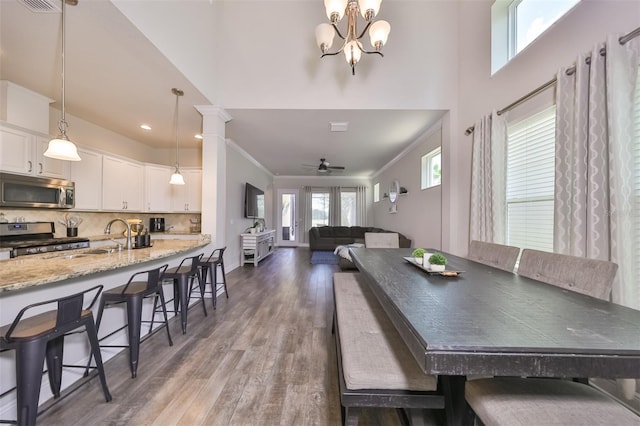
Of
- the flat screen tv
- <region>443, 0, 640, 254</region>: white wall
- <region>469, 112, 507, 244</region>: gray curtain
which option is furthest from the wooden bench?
the flat screen tv

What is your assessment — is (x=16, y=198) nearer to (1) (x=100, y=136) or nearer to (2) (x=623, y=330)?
(1) (x=100, y=136)

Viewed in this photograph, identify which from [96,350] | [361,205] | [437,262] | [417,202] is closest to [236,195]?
[417,202]

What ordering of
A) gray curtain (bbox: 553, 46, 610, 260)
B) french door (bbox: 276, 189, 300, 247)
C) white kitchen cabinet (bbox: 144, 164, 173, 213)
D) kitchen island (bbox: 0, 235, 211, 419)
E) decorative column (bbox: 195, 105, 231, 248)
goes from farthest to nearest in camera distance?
french door (bbox: 276, 189, 300, 247) < white kitchen cabinet (bbox: 144, 164, 173, 213) < decorative column (bbox: 195, 105, 231, 248) < gray curtain (bbox: 553, 46, 610, 260) < kitchen island (bbox: 0, 235, 211, 419)

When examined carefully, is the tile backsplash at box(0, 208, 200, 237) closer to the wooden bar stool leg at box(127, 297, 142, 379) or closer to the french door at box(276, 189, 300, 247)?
the wooden bar stool leg at box(127, 297, 142, 379)

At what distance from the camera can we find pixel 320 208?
359 inches

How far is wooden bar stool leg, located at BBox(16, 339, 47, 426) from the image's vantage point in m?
1.16

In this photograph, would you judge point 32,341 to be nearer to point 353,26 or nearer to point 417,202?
point 353,26

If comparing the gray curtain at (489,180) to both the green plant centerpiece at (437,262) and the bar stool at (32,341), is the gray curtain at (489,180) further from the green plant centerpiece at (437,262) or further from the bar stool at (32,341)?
the bar stool at (32,341)

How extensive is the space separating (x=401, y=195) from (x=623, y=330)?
509 centimetres

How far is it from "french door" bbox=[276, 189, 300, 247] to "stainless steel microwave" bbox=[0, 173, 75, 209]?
6.11 m

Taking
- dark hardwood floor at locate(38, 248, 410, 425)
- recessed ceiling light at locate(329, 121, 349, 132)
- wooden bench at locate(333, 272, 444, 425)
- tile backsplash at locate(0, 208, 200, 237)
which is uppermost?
recessed ceiling light at locate(329, 121, 349, 132)

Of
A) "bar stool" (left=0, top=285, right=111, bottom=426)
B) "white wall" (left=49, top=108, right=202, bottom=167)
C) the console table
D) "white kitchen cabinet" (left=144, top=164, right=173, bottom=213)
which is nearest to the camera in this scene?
"bar stool" (left=0, top=285, right=111, bottom=426)

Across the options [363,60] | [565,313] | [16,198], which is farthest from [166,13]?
[565,313]

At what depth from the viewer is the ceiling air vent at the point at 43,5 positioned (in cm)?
176
